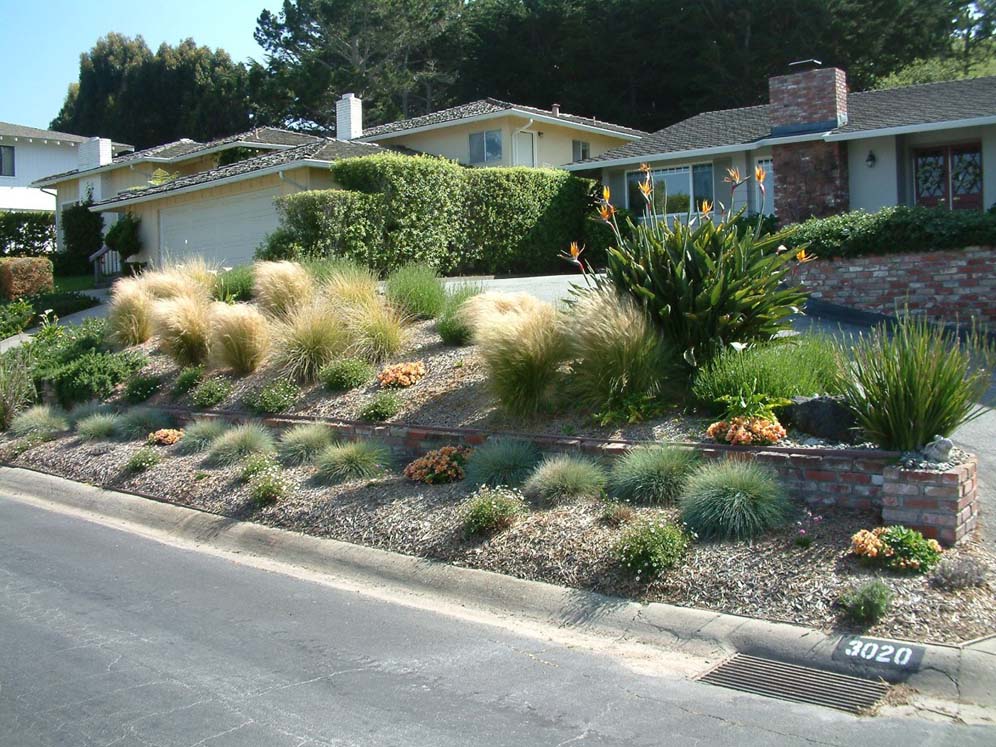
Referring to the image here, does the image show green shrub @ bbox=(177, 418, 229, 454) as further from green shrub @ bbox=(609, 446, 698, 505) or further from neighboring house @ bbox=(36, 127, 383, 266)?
neighboring house @ bbox=(36, 127, 383, 266)

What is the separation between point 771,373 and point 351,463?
4.31m

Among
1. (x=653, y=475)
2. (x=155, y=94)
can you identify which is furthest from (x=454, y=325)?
(x=155, y=94)

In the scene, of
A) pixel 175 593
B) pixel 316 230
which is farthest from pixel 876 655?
pixel 316 230

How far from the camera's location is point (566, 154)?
108ft

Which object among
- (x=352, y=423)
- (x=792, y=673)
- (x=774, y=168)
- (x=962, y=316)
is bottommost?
(x=792, y=673)

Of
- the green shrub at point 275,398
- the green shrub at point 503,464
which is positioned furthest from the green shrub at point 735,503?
the green shrub at point 275,398

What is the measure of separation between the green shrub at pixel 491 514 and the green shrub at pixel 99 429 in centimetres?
677

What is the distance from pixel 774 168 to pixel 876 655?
19.5m

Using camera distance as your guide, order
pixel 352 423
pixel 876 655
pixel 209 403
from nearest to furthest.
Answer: pixel 876 655 → pixel 352 423 → pixel 209 403

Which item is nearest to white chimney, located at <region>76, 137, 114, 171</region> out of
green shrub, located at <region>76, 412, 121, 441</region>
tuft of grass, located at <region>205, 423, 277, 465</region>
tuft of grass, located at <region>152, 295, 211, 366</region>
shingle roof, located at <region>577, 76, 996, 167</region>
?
shingle roof, located at <region>577, 76, 996, 167</region>

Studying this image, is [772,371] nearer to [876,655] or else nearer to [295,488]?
[876,655]

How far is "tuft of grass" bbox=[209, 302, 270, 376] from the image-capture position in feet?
44.7

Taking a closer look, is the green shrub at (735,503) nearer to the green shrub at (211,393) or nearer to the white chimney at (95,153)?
the green shrub at (211,393)

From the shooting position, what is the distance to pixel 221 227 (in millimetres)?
27344
